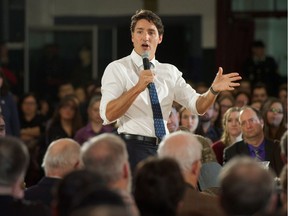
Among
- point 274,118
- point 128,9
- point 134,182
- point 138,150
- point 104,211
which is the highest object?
point 128,9

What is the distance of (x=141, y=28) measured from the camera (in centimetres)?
689

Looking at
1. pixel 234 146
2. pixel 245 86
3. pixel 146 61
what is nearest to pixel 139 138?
pixel 146 61

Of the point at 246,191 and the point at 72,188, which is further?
the point at 72,188

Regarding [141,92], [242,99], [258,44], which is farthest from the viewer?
[258,44]

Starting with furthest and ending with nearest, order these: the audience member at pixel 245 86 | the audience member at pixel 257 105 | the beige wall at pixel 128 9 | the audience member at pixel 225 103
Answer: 1. the beige wall at pixel 128 9
2. the audience member at pixel 245 86
3. the audience member at pixel 225 103
4. the audience member at pixel 257 105

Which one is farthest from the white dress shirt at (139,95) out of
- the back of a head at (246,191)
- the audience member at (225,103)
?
the audience member at (225,103)

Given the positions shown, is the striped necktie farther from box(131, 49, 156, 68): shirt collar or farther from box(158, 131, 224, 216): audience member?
box(158, 131, 224, 216): audience member

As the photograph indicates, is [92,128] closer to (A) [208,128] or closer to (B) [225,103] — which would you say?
(A) [208,128]

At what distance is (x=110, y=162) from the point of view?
5.19 m

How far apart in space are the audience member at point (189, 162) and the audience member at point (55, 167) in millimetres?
613

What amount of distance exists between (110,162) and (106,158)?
0.03m

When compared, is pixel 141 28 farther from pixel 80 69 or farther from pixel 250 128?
pixel 80 69

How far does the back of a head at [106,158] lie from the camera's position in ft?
17.0

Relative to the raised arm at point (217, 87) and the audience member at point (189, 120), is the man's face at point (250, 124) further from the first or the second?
the raised arm at point (217, 87)
